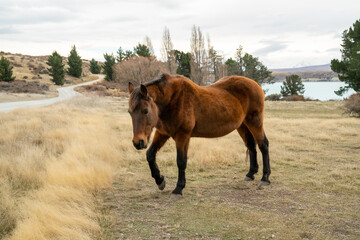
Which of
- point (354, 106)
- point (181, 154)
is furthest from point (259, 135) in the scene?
point (354, 106)

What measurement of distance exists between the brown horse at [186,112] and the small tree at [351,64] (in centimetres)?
2059

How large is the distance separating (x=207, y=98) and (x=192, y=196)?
5.50 feet

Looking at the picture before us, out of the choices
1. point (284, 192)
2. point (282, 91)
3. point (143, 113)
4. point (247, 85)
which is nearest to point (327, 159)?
point (284, 192)

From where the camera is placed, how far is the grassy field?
3246mm

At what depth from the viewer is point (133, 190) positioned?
4898mm

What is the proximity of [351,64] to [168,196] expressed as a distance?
22.8 meters

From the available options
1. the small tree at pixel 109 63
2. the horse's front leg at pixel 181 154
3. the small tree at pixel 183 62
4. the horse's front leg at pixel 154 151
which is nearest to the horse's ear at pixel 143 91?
the horse's front leg at pixel 181 154

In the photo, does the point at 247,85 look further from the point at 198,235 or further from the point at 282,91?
the point at 282,91

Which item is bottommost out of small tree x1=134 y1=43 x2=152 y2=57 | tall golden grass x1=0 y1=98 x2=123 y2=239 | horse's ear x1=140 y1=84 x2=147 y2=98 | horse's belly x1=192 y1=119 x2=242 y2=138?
tall golden grass x1=0 y1=98 x2=123 y2=239

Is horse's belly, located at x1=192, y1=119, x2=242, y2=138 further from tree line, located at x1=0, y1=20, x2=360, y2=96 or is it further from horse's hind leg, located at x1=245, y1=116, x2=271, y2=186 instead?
tree line, located at x1=0, y1=20, x2=360, y2=96

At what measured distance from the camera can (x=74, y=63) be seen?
67.2m

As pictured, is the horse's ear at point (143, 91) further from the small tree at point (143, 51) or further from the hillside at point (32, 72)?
the hillside at point (32, 72)

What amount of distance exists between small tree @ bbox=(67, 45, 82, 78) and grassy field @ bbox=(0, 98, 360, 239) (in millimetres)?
63974

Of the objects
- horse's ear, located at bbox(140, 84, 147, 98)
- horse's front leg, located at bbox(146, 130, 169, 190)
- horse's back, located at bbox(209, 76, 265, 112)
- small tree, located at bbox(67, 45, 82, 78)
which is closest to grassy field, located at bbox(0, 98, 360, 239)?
horse's front leg, located at bbox(146, 130, 169, 190)
